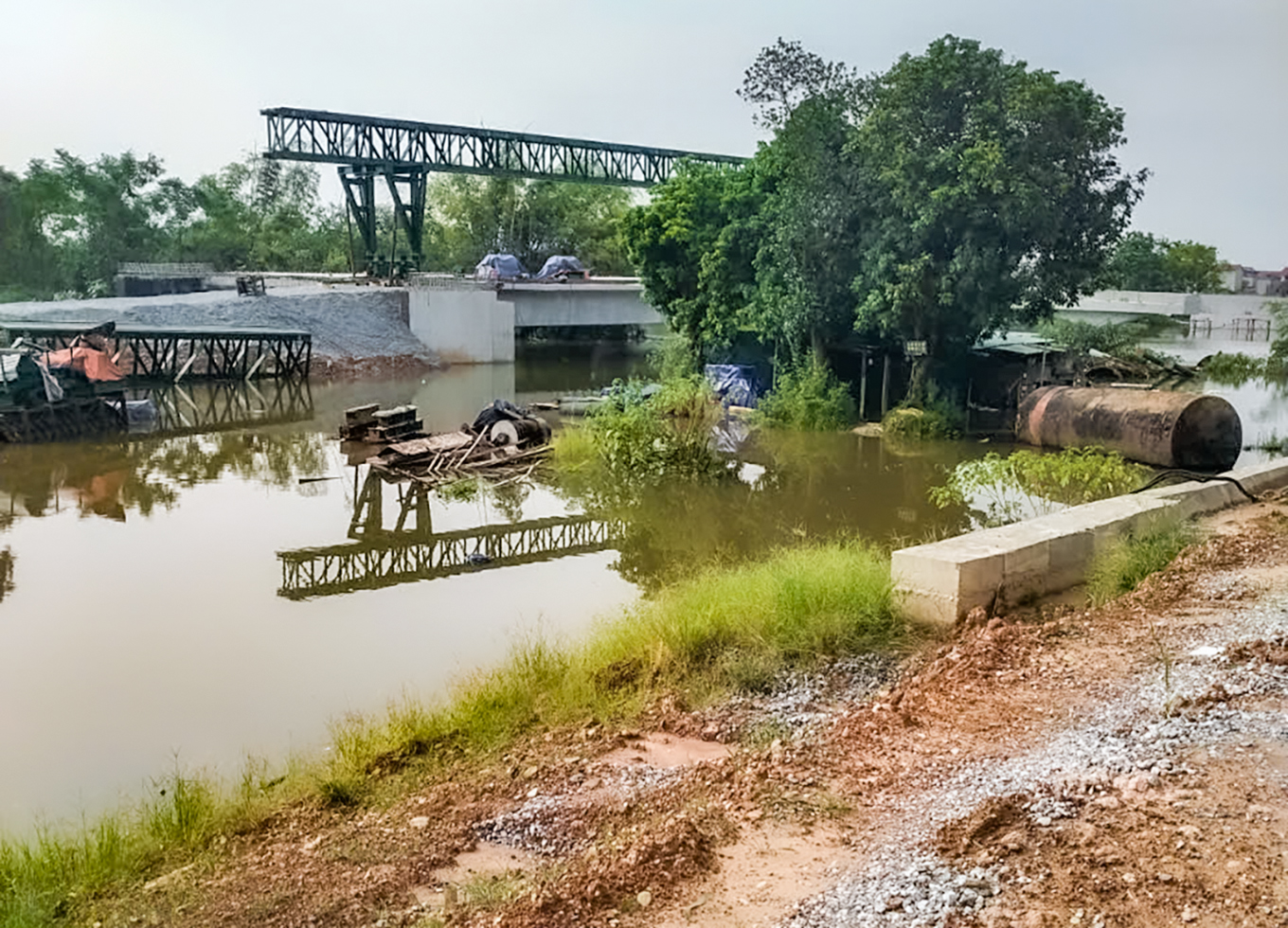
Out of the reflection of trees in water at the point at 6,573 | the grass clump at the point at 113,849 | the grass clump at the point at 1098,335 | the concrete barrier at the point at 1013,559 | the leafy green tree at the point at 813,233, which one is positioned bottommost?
the grass clump at the point at 113,849

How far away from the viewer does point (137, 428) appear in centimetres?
2230

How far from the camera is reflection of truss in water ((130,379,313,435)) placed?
922 inches

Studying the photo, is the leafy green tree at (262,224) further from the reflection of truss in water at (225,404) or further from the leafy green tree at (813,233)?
the leafy green tree at (813,233)

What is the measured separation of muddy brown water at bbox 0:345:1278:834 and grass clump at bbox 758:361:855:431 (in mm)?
963

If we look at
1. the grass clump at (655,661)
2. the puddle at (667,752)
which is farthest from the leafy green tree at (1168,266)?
the puddle at (667,752)

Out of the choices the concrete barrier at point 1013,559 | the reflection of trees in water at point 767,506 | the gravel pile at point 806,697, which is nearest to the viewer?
the gravel pile at point 806,697

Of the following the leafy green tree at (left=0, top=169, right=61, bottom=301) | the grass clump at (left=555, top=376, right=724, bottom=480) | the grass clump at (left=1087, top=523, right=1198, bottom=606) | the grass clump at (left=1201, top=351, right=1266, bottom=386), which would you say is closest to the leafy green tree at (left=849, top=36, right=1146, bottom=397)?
the grass clump at (left=555, top=376, right=724, bottom=480)

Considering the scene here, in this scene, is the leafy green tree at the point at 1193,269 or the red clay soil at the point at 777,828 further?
the leafy green tree at the point at 1193,269

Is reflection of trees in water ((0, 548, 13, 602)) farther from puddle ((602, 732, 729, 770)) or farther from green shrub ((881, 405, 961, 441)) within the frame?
green shrub ((881, 405, 961, 441))

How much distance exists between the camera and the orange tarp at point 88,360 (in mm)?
23611

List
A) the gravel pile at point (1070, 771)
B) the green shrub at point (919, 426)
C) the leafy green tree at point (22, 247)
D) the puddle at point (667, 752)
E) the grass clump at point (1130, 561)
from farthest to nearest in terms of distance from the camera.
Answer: the leafy green tree at point (22, 247), the green shrub at point (919, 426), the grass clump at point (1130, 561), the puddle at point (667, 752), the gravel pile at point (1070, 771)

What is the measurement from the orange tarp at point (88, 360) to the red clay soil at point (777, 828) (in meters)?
20.8

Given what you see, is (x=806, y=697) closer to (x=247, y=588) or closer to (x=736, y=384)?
(x=247, y=588)

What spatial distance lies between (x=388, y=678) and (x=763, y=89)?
1848cm
